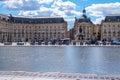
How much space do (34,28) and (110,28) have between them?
137 feet

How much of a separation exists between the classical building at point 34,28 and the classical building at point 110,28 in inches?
845

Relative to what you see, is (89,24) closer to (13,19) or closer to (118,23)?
(118,23)

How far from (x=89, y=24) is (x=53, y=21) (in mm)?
19796

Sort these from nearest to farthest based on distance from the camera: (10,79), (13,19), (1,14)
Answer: (10,79) → (1,14) → (13,19)

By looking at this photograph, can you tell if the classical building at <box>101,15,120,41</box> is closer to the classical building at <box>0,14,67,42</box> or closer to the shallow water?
the classical building at <box>0,14,67,42</box>

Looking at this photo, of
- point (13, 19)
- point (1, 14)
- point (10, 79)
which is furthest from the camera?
point (13, 19)

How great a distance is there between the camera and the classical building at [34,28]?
137 meters

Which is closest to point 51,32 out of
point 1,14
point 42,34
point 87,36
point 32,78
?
point 42,34

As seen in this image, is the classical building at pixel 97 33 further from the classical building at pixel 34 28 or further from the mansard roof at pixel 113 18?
the classical building at pixel 34 28

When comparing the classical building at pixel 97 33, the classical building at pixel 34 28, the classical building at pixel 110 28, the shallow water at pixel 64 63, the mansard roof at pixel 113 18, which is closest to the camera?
the shallow water at pixel 64 63

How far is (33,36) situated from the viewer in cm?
14300

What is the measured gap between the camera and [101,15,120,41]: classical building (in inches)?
5197

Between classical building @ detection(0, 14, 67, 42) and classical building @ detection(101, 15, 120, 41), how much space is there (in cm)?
2145

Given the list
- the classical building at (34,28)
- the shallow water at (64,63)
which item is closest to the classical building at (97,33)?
the classical building at (34,28)
